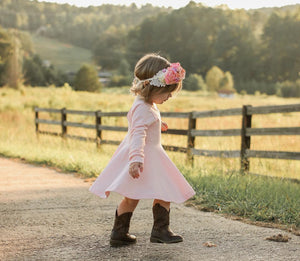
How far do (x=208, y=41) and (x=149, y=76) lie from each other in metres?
98.6

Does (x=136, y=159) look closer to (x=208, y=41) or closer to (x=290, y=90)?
(x=290, y=90)

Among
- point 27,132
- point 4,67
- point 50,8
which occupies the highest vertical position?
point 50,8

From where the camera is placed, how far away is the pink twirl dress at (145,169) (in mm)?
2984

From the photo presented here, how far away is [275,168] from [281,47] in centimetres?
8508

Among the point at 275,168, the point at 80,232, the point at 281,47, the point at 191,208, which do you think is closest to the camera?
the point at 80,232

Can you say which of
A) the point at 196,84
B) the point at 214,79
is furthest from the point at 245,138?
the point at 214,79

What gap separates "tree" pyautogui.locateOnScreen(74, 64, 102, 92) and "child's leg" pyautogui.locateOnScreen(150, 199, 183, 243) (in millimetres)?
52695

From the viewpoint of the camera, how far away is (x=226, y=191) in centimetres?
492

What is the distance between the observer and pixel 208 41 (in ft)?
324

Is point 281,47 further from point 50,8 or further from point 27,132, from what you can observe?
point 27,132

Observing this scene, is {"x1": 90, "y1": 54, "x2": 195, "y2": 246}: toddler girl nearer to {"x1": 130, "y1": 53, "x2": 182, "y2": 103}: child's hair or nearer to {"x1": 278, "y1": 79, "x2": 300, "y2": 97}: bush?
{"x1": 130, "y1": 53, "x2": 182, "y2": 103}: child's hair

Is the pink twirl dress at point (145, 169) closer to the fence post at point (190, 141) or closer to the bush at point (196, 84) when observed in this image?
the fence post at point (190, 141)

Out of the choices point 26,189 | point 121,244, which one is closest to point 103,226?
point 121,244

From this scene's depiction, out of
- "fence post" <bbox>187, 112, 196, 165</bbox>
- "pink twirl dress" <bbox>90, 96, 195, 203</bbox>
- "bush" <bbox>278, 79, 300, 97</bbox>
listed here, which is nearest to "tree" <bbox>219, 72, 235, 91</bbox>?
"bush" <bbox>278, 79, 300, 97</bbox>
